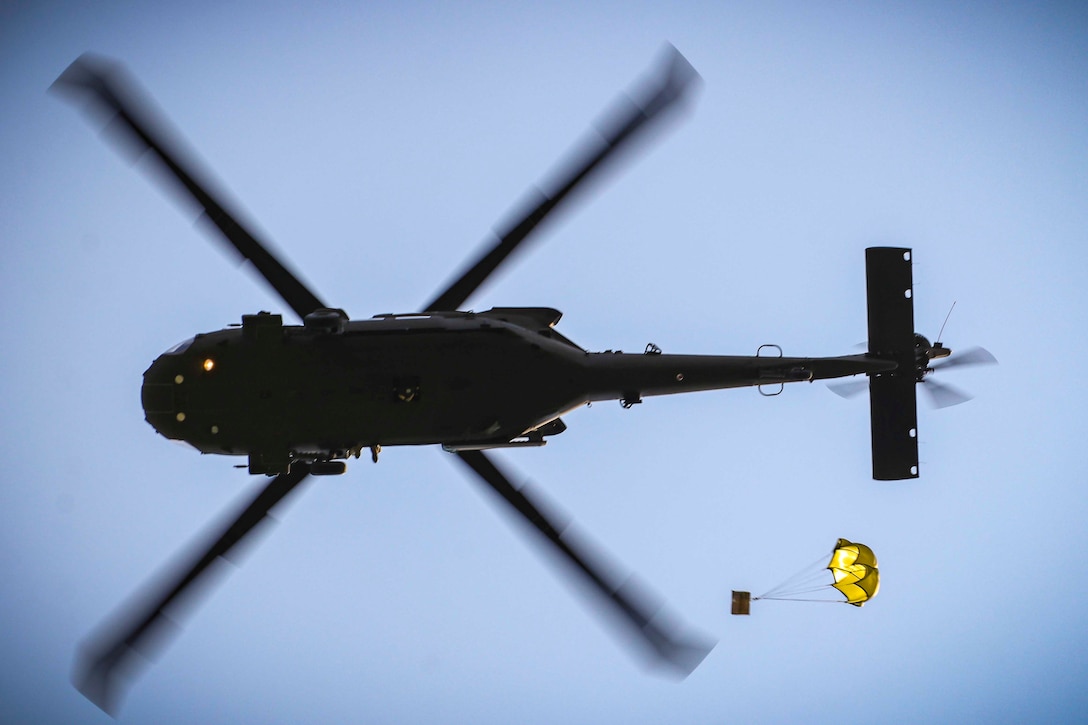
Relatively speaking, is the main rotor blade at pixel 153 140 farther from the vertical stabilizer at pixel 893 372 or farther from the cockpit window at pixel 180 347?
the vertical stabilizer at pixel 893 372

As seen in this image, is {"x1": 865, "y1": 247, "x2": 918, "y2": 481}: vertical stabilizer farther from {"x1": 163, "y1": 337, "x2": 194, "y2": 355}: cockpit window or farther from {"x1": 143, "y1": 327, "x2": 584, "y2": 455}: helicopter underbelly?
{"x1": 163, "y1": 337, "x2": 194, "y2": 355}: cockpit window

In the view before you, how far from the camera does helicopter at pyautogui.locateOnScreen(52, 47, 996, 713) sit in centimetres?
1020

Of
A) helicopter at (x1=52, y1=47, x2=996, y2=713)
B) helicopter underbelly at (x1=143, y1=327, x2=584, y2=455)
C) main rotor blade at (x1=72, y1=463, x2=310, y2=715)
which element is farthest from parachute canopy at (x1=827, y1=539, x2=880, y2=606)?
main rotor blade at (x1=72, y1=463, x2=310, y2=715)

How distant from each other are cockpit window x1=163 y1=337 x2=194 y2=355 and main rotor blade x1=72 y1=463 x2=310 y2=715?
219 centimetres

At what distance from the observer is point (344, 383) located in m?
10.4

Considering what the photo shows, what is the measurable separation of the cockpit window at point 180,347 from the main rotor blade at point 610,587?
3.84 metres

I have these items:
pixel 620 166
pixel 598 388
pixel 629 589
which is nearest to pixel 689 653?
pixel 629 589

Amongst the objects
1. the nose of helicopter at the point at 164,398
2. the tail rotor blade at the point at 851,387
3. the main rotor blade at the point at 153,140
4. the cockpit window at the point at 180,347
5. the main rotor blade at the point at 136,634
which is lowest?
the main rotor blade at the point at 136,634

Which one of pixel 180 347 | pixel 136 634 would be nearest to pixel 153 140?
pixel 180 347

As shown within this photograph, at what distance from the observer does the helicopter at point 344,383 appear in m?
10.2

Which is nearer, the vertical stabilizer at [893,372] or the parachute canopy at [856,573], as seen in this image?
the vertical stabilizer at [893,372]

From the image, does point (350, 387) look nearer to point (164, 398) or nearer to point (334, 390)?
point (334, 390)

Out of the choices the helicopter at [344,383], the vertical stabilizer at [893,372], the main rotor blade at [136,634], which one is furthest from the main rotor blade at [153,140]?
the vertical stabilizer at [893,372]

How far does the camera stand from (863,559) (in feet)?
41.1
